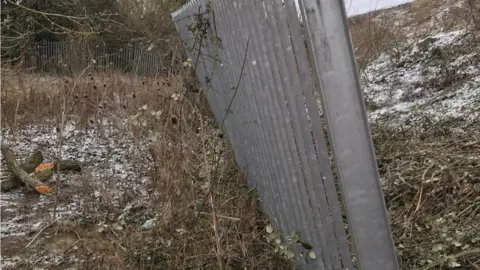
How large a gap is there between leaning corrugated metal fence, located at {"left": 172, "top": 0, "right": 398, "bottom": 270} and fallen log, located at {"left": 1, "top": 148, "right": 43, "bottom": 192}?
9.99 ft

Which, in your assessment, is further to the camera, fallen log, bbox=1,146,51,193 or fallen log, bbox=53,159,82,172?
fallen log, bbox=53,159,82,172

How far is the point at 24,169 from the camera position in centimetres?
504

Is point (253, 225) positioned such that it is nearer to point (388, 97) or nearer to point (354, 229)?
point (354, 229)

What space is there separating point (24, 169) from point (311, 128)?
419 centimetres

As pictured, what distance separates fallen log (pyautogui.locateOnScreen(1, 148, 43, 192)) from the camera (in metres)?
4.74

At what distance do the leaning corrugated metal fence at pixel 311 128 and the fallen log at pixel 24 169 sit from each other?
304 centimetres

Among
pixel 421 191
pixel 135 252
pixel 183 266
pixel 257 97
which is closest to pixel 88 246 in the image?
pixel 135 252

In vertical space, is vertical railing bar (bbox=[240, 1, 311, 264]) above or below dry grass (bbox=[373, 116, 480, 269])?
above

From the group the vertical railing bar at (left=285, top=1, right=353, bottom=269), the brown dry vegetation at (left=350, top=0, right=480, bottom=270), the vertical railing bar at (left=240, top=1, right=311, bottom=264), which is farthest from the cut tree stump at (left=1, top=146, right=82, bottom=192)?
the vertical railing bar at (left=285, top=1, right=353, bottom=269)

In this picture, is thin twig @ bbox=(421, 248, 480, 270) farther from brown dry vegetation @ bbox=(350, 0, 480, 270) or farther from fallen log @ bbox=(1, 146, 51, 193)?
fallen log @ bbox=(1, 146, 51, 193)

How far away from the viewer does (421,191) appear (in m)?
2.97

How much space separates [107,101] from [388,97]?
12.3 ft

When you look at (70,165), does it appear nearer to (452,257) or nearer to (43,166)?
(43,166)

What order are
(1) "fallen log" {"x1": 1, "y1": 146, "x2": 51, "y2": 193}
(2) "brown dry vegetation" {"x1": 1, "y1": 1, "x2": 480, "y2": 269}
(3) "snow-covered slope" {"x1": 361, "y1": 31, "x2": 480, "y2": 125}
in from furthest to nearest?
(3) "snow-covered slope" {"x1": 361, "y1": 31, "x2": 480, "y2": 125} → (1) "fallen log" {"x1": 1, "y1": 146, "x2": 51, "y2": 193} → (2) "brown dry vegetation" {"x1": 1, "y1": 1, "x2": 480, "y2": 269}
